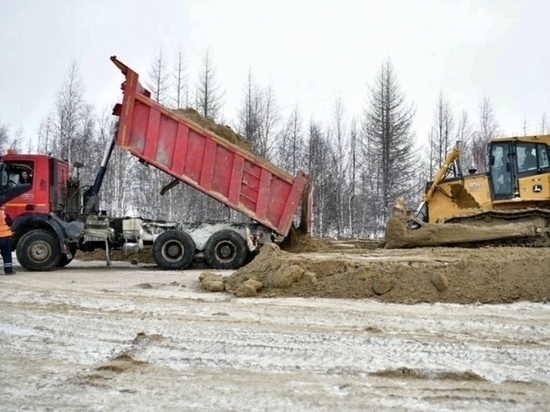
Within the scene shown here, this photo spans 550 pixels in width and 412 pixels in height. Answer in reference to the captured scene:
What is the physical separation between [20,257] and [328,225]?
73.2 feet

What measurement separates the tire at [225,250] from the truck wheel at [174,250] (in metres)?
0.44

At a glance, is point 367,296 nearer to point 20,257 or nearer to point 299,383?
point 299,383

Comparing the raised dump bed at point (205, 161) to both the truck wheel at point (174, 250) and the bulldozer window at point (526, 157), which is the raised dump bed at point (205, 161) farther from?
the bulldozer window at point (526, 157)

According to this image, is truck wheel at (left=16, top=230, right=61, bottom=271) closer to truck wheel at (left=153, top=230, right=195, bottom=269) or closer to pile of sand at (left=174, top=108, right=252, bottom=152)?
truck wheel at (left=153, top=230, right=195, bottom=269)

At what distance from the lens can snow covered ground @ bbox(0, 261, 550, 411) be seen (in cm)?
359

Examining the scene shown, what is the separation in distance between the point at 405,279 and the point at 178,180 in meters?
6.99

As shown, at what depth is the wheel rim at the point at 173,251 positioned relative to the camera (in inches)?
502

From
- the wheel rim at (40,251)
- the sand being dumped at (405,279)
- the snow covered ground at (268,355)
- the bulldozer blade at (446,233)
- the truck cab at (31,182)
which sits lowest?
the snow covered ground at (268,355)

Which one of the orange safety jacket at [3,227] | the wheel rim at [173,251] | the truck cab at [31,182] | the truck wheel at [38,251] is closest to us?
the orange safety jacket at [3,227]

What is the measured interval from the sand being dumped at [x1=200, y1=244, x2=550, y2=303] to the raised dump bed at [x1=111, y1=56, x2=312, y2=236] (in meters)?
4.04

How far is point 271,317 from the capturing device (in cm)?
633

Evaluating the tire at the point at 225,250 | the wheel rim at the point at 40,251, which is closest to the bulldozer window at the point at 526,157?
the tire at the point at 225,250

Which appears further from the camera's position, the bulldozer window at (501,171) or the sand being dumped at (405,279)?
the bulldozer window at (501,171)

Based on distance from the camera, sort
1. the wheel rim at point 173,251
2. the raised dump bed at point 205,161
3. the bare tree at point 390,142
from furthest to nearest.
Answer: the bare tree at point 390,142 < the wheel rim at point 173,251 < the raised dump bed at point 205,161
